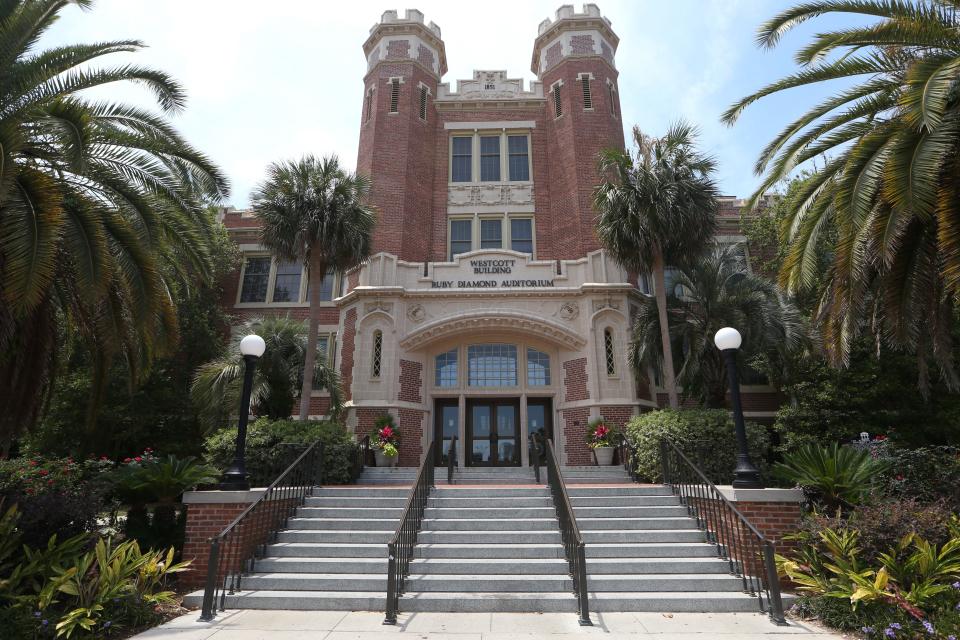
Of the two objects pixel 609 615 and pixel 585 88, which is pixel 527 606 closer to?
pixel 609 615

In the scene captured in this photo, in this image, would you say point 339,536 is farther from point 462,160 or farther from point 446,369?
point 462,160

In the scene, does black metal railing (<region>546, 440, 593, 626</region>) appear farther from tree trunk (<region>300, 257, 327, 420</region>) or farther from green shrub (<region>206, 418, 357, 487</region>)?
tree trunk (<region>300, 257, 327, 420</region>)

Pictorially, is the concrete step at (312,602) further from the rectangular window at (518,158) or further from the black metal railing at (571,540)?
the rectangular window at (518,158)

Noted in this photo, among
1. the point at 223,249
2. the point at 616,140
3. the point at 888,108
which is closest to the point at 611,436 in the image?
the point at 888,108

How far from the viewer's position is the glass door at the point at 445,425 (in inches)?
706

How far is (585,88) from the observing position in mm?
22062

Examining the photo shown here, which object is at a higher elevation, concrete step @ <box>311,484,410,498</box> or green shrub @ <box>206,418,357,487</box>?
green shrub @ <box>206,418,357,487</box>

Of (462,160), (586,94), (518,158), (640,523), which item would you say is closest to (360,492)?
(640,523)

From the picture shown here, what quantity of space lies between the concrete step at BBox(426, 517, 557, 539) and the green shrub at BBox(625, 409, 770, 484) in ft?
11.8

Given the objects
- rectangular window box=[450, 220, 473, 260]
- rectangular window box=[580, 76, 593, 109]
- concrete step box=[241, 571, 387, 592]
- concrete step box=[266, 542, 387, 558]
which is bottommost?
concrete step box=[241, 571, 387, 592]

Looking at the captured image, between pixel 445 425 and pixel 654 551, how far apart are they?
35.1 feet

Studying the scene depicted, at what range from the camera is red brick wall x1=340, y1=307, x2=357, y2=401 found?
1805 cm

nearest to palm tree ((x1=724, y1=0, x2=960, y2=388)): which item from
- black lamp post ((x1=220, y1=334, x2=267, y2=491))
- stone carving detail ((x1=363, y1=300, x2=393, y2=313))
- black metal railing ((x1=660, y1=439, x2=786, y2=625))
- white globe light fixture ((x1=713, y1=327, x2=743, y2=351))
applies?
white globe light fixture ((x1=713, y1=327, x2=743, y2=351))

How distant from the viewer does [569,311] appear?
1741 cm
